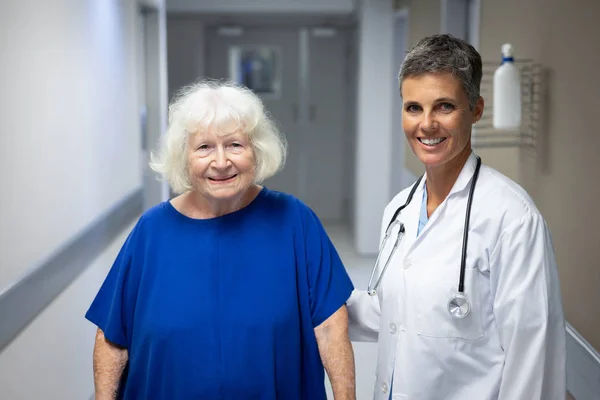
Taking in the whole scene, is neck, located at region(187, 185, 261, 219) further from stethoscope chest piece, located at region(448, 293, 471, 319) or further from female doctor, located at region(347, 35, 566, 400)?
stethoscope chest piece, located at region(448, 293, 471, 319)

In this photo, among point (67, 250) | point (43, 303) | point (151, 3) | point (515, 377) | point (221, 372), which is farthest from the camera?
point (151, 3)

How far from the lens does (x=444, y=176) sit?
1.37 m

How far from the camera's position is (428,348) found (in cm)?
130

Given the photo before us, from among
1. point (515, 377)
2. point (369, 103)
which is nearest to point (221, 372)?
point (515, 377)

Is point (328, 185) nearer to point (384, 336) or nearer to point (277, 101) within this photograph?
point (277, 101)

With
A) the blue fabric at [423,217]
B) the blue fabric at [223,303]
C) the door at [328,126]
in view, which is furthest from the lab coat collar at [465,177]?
the door at [328,126]

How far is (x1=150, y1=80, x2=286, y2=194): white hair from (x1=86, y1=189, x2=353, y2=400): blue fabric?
86mm

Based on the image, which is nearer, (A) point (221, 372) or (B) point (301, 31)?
(A) point (221, 372)

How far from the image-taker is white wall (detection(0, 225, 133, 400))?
183 cm

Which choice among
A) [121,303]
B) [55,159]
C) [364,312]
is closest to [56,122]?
[55,159]

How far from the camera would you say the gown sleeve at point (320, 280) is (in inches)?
56.0

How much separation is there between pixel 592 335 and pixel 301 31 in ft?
16.2

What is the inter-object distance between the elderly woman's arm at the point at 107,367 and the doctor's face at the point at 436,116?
2.49 feet

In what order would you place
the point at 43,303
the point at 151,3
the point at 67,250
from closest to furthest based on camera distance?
the point at 43,303, the point at 67,250, the point at 151,3
